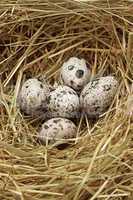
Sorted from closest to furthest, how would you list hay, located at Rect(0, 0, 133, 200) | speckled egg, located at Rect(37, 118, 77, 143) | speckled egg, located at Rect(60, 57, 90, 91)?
hay, located at Rect(0, 0, 133, 200) → speckled egg, located at Rect(37, 118, 77, 143) → speckled egg, located at Rect(60, 57, 90, 91)

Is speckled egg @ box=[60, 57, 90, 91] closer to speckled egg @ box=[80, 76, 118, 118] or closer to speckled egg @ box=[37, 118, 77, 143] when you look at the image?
speckled egg @ box=[80, 76, 118, 118]

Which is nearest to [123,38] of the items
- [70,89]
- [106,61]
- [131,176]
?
[106,61]

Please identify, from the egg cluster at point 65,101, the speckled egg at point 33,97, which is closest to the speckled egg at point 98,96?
the egg cluster at point 65,101

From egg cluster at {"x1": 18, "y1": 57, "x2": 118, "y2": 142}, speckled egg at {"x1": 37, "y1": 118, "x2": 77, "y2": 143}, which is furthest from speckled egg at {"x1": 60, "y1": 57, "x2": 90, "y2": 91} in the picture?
speckled egg at {"x1": 37, "y1": 118, "x2": 77, "y2": 143}

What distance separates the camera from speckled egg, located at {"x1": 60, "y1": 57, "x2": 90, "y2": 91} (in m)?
2.13

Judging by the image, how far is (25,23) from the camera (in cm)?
227

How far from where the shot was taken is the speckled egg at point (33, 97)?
206cm

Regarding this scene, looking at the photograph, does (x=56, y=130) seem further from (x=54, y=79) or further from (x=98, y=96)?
(x=54, y=79)

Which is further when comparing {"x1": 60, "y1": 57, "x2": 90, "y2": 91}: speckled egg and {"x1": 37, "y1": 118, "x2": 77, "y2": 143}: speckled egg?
{"x1": 60, "y1": 57, "x2": 90, "y2": 91}: speckled egg

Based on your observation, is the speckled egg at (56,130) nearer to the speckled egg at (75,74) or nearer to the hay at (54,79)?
the hay at (54,79)

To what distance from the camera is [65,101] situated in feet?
6.69

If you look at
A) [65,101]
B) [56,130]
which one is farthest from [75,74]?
[56,130]

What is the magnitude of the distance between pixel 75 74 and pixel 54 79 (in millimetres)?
137

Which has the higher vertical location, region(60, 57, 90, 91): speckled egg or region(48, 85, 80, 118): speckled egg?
region(60, 57, 90, 91): speckled egg
